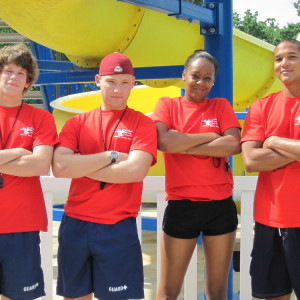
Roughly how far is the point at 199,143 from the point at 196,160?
0.12 metres

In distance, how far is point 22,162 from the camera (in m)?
2.81

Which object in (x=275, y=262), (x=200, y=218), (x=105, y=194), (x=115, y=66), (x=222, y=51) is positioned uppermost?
(x=222, y=51)

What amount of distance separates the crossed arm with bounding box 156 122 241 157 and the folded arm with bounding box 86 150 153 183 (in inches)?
9.8

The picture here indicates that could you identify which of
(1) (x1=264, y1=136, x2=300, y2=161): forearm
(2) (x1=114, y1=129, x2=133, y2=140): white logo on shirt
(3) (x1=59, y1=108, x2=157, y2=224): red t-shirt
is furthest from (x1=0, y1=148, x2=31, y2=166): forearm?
(1) (x1=264, y1=136, x2=300, y2=161): forearm

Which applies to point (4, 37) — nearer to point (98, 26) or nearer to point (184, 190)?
point (98, 26)

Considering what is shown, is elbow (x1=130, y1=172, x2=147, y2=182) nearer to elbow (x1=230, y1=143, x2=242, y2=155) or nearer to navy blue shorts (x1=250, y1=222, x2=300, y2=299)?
elbow (x1=230, y1=143, x2=242, y2=155)

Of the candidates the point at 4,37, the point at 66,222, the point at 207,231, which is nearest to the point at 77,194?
the point at 66,222

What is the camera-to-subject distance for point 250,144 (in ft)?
9.86

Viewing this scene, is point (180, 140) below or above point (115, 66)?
below

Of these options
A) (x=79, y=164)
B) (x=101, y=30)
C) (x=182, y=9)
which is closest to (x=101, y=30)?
(x=101, y=30)

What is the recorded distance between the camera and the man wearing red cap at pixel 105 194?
9.44 feet

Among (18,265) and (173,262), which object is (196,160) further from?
(18,265)

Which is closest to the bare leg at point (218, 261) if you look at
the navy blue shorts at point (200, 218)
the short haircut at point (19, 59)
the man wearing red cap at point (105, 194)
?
the navy blue shorts at point (200, 218)

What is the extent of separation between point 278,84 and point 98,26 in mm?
3863
